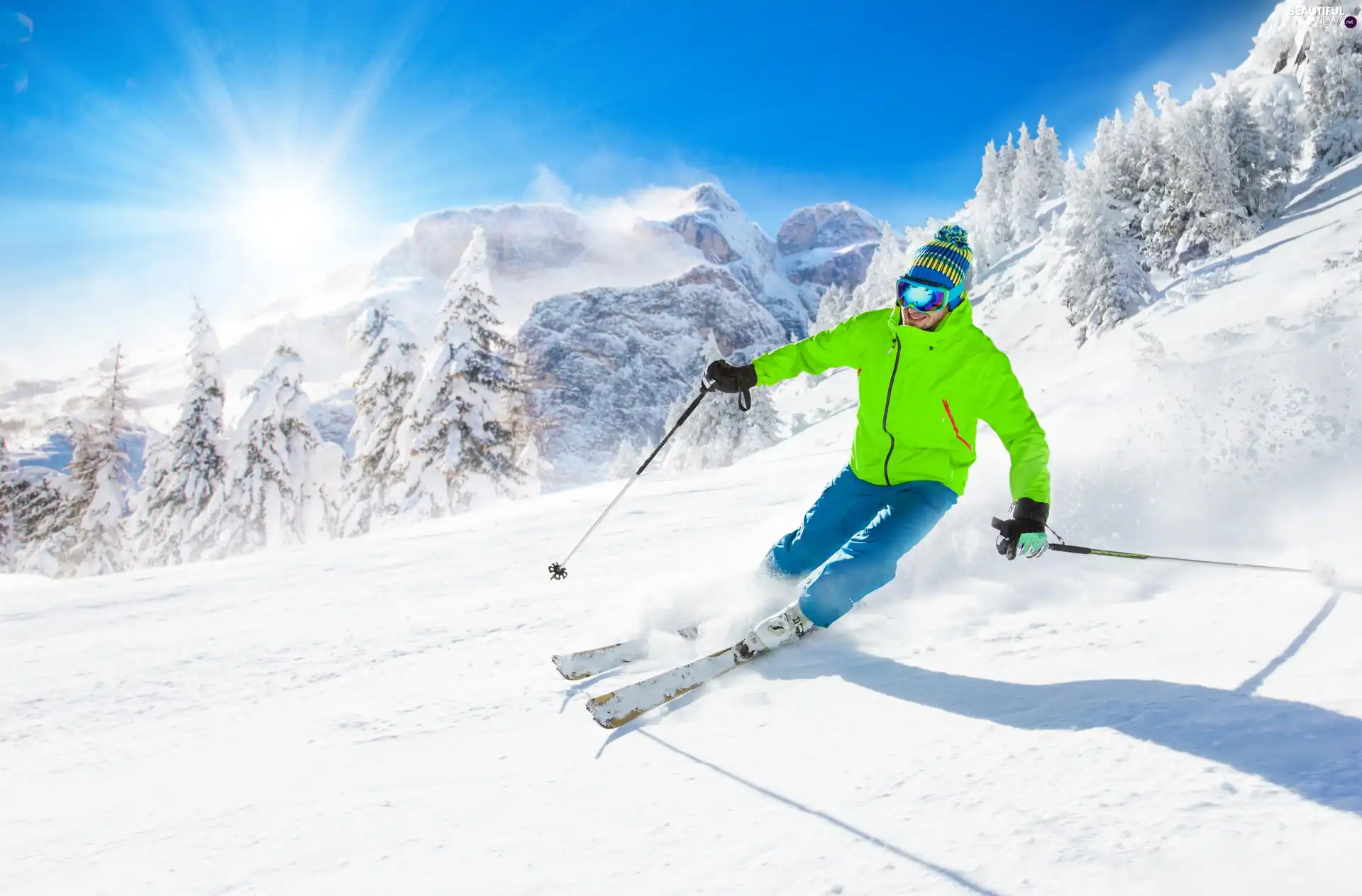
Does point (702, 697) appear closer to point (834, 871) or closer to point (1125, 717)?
point (834, 871)

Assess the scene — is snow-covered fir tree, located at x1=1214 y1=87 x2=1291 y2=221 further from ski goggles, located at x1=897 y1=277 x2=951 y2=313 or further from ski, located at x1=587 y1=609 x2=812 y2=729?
ski, located at x1=587 y1=609 x2=812 y2=729

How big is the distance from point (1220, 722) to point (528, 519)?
22.4 feet

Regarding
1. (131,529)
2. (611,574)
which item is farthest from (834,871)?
(131,529)

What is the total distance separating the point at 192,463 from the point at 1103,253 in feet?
111

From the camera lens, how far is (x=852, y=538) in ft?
11.2

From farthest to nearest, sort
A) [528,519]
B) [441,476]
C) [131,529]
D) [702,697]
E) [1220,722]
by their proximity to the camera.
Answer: [131,529] → [441,476] → [528,519] → [702,697] → [1220,722]

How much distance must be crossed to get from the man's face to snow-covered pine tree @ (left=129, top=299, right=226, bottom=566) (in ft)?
84.1

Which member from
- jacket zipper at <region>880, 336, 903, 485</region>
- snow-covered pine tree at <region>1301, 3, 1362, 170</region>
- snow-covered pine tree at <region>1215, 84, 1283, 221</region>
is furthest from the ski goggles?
snow-covered pine tree at <region>1301, 3, 1362, 170</region>

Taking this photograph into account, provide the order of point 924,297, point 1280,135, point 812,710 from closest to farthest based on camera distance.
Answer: point 812,710 → point 924,297 → point 1280,135

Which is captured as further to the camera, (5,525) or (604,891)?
(5,525)

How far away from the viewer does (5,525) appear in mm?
27188

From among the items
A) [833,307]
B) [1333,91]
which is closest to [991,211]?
[833,307]

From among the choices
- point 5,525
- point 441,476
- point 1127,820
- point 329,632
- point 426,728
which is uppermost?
point 5,525

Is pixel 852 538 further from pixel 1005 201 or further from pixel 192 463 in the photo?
pixel 1005 201
